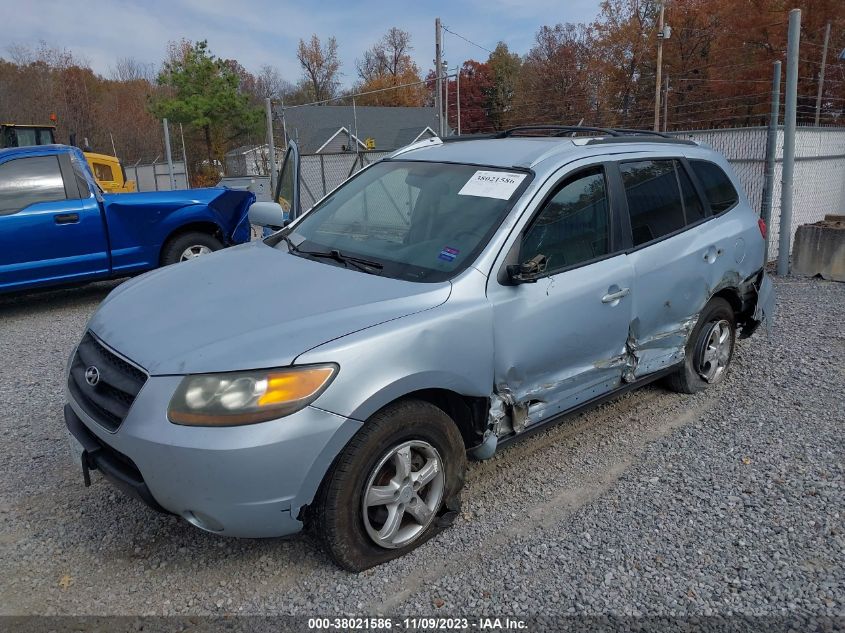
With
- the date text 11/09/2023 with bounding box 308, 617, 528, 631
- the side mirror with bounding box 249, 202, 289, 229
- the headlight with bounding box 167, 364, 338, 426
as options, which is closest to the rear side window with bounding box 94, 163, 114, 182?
the side mirror with bounding box 249, 202, 289, 229

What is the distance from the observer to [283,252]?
3773 millimetres

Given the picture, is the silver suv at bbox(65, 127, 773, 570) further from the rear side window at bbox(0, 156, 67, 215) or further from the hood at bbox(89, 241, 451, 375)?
the rear side window at bbox(0, 156, 67, 215)

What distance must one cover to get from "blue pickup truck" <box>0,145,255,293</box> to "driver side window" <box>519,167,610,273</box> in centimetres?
461

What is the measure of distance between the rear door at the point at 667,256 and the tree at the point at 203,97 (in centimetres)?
3519

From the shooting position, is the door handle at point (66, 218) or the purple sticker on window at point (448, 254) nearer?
the purple sticker on window at point (448, 254)

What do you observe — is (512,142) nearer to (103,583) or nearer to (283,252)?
(283,252)

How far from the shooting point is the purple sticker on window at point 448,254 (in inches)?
Answer: 129

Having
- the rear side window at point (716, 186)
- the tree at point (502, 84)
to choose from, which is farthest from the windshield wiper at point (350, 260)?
the tree at point (502, 84)

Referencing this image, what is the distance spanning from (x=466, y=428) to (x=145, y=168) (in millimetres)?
29666

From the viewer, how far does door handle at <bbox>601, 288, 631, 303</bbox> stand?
3.67 meters

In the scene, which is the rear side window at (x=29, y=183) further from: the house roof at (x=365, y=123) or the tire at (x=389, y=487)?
the house roof at (x=365, y=123)

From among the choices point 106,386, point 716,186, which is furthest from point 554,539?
point 716,186

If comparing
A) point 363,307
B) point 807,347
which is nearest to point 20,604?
point 363,307

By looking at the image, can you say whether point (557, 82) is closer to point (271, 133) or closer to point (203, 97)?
point (203, 97)
